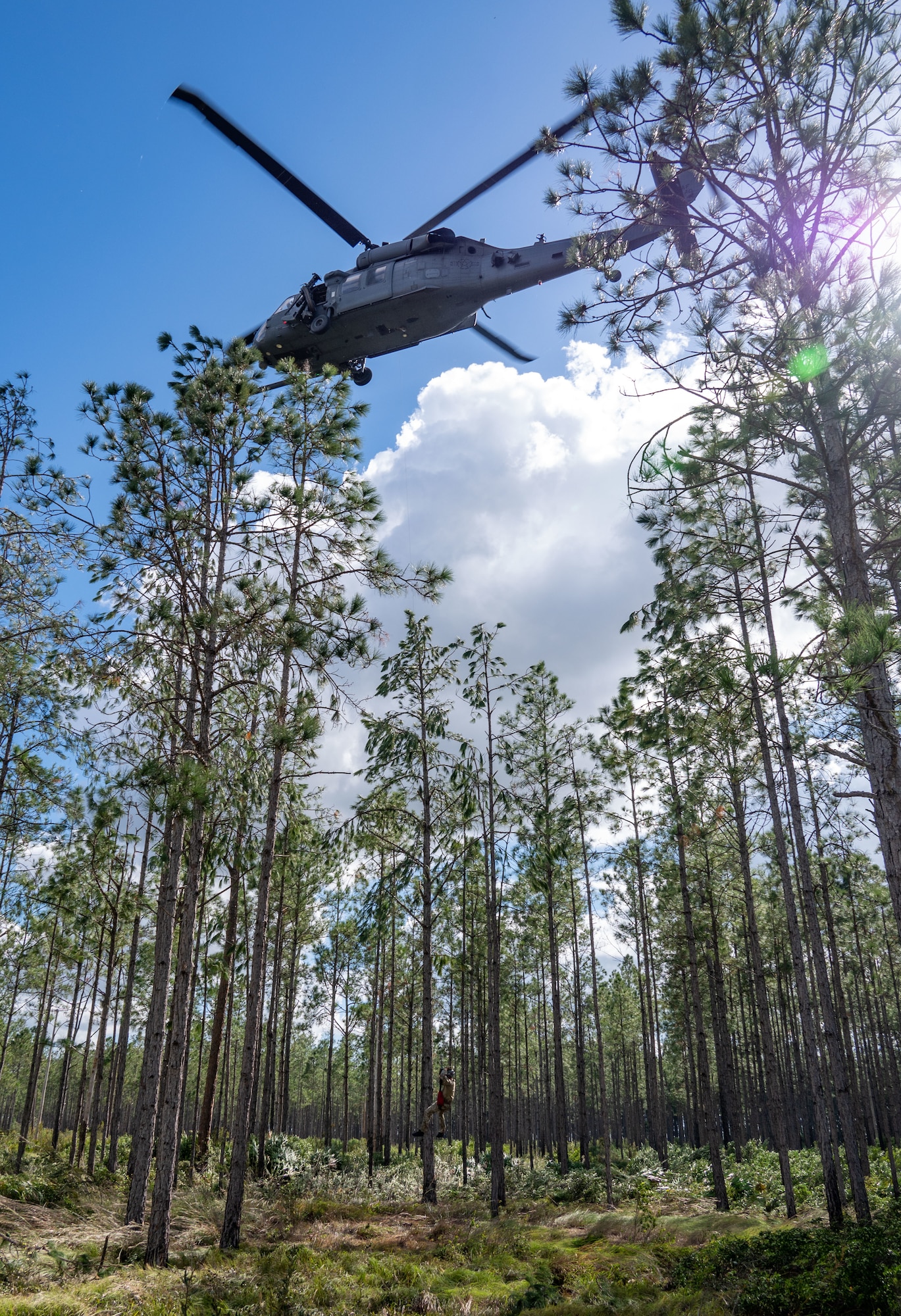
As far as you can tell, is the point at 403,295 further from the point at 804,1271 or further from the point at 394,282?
the point at 804,1271

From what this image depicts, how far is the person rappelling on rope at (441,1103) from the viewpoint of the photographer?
1459cm

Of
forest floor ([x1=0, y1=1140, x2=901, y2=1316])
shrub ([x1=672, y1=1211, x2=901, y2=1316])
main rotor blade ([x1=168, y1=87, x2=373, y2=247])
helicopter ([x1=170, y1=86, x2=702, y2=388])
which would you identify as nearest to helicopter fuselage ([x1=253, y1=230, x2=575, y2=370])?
helicopter ([x1=170, y1=86, x2=702, y2=388])

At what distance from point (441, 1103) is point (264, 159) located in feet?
71.9

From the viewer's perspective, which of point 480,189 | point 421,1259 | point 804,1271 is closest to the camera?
point 804,1271

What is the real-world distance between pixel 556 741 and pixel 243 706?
11.4 metres

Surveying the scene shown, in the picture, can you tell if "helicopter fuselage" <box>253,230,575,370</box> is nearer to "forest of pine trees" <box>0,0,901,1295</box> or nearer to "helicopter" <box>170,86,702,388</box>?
"helicopter" <box>170,86,702,388</box>

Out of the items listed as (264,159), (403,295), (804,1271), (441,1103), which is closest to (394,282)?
(403,295)

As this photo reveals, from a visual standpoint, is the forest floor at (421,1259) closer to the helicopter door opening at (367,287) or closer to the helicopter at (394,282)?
the helicopter at (394,282)

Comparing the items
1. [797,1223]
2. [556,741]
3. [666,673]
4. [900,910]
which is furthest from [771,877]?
[900,910]

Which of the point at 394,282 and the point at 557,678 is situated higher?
the point at 394,282

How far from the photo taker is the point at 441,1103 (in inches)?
583

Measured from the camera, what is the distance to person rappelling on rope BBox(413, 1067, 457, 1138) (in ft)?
47.9

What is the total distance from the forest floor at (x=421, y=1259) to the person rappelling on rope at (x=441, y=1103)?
1.48 meters

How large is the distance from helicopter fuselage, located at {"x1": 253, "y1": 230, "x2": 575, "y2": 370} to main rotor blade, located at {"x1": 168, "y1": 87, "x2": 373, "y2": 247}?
58.9 inches
